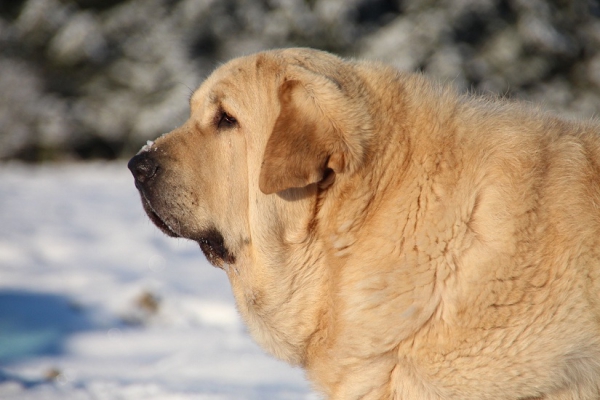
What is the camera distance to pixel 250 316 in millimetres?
3068

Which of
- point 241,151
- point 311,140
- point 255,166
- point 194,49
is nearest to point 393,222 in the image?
point 311,140

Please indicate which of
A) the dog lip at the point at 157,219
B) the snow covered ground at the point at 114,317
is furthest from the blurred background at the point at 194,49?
the dog lip at the point at 157,219

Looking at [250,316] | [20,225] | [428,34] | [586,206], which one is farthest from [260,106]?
[428,34]

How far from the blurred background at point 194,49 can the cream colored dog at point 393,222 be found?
42.6 feet

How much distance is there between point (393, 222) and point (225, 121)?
39.3 inches

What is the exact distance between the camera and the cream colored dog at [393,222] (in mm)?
2281

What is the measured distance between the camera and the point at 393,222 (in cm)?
245

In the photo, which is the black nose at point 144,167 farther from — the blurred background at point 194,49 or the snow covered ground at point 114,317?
the blurred background at point 194,49

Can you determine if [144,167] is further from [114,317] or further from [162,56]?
[162,56]

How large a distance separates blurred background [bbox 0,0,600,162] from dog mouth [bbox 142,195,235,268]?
1301cm

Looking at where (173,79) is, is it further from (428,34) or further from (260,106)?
(260,106)

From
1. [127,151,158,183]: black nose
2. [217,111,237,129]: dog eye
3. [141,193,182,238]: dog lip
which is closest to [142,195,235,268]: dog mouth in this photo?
[141,193,182,238]: dog lip

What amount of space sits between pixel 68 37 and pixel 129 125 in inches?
125

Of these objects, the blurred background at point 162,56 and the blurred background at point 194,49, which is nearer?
the blurred background at point 162,56
